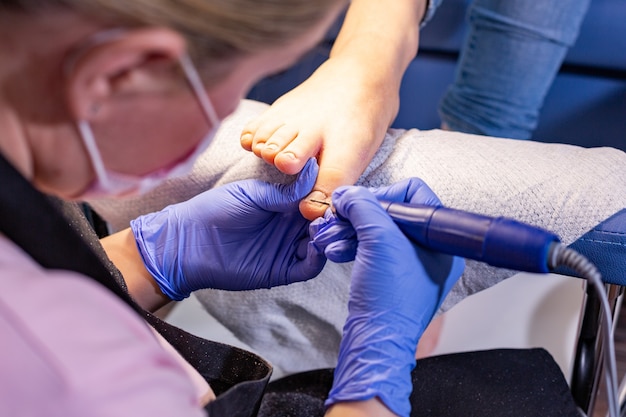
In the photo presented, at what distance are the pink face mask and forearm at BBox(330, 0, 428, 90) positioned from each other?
0.51 meters

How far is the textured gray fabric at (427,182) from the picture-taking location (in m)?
0.90

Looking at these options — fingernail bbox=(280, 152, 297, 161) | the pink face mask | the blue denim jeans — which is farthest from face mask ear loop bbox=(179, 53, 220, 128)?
the blue denim jeans

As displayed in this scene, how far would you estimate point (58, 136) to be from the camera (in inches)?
20.1

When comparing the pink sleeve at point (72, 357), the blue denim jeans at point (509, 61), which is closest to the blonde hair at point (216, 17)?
the pink sleeve at point (72, 357)

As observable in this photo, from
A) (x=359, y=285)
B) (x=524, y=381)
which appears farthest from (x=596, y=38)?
(x=359, y=285)

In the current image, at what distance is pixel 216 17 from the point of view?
18.4 inches

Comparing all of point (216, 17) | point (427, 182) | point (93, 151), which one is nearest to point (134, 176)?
point (93, 151)

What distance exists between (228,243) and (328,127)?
22cm

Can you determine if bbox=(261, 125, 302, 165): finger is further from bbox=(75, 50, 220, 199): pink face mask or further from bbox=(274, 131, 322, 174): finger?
bbox=(75, 50, 220, 199): pink face mask

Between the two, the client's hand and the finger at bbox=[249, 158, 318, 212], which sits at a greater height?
the client's hand

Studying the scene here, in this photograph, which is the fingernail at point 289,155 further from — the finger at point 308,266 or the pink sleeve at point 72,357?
the pink sleeve at point 72,357

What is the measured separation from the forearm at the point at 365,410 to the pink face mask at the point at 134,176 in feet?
1.00

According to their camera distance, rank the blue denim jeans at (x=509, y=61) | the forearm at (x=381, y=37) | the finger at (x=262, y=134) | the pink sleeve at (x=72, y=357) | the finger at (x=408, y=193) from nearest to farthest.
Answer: the pink sleeve at (x=72, y=357) → the finger at (x=408, y=193) → the finger at (x=262, y=134) → the forearm at (x=381, y=37) → the blue denim jeans at (x=509, y=61)

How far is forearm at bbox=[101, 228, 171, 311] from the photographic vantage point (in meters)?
0.93
